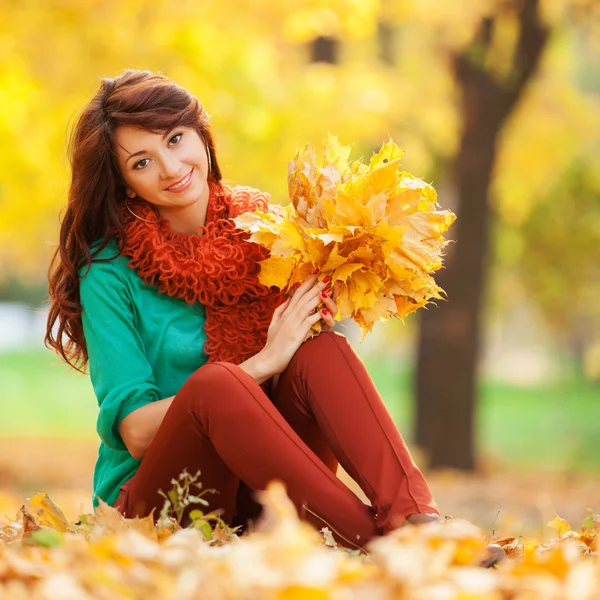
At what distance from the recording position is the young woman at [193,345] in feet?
7.73

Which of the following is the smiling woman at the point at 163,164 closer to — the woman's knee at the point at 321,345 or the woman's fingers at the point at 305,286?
the woman's fingers at the point at 305,286

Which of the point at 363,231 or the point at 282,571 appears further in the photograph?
the point at 363,231

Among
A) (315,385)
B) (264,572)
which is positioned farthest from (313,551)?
(315,385)

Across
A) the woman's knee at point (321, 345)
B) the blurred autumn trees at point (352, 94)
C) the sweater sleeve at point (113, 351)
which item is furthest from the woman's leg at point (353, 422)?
the blurred autumn trees at point (352, 94)

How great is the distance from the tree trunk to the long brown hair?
500cm

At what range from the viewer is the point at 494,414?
2019cm

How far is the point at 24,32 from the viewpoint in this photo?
6.68 meters

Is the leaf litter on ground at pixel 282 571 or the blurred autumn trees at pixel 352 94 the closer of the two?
the leaf litter on ground at pixel 282 571

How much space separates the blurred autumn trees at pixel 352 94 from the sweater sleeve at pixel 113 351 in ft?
11.5

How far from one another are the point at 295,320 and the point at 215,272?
15.1 inches

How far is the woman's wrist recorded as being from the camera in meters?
2.60

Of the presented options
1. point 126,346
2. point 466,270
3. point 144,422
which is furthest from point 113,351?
point 466,270

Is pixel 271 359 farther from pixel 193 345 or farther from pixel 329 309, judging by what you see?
pixel 193 345

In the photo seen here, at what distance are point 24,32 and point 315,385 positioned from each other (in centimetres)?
506
